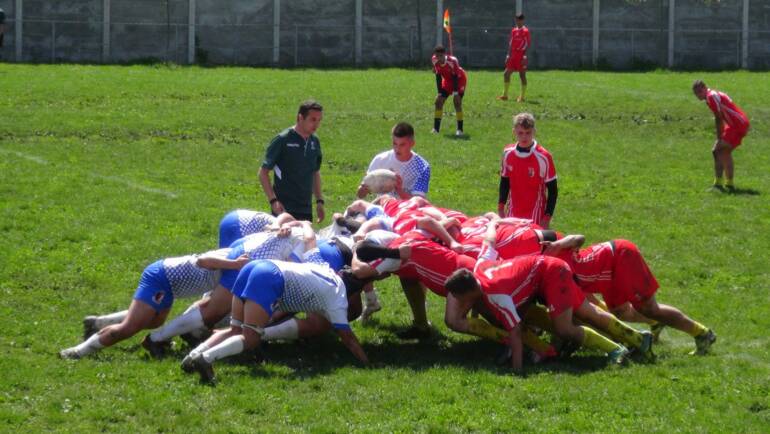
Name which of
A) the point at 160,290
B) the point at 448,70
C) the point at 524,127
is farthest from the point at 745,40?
the point at 160,290

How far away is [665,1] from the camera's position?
4138cm

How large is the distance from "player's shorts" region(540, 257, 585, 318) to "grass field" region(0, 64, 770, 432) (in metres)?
0.50

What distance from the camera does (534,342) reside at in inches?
377

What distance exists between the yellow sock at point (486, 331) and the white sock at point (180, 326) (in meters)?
2.23

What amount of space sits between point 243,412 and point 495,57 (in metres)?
33.5

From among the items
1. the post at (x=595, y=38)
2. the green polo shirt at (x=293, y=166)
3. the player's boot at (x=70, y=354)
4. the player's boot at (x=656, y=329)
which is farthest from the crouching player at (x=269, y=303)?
the post at (x=595, y=38)

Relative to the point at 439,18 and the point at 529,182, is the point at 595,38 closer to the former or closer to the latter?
the point at 439,18

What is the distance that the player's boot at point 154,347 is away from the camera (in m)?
9.46

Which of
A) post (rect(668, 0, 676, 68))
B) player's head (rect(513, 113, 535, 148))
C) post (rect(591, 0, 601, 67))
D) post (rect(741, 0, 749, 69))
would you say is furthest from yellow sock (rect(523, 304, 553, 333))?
post (rect(741, 0, 749, 69))

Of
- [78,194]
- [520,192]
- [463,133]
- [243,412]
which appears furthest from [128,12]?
[243,412]

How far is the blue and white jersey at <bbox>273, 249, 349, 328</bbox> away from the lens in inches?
364

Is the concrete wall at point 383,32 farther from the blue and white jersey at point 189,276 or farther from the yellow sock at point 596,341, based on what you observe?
the yellow sock at point 596,341

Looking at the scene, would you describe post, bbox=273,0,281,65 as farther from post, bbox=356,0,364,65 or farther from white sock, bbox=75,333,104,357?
white sock, bbox=75,333,104,357

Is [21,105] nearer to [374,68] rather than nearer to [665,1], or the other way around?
[374,68]
